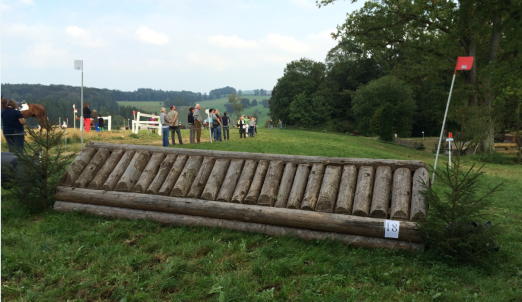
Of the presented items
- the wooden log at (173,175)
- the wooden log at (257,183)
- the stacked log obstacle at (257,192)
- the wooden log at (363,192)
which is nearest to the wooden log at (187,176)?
the stacked log obstacle at (257,192)

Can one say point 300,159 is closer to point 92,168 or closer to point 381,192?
point 381,192

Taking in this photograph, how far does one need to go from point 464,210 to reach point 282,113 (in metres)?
63.5

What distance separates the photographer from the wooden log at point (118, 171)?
6734 millimetres

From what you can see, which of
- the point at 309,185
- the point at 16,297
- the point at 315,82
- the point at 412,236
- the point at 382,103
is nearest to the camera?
the point at 16,297

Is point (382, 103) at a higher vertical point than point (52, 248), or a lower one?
higher

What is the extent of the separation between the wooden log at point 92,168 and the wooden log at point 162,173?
140cm

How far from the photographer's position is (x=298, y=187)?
600 centimetres

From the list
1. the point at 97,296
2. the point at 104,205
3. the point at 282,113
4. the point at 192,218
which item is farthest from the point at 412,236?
the point at 282,113

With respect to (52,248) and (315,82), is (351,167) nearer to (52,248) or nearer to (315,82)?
(52,248)

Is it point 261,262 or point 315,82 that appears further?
point 315,82

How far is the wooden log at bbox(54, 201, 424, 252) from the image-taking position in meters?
5.22

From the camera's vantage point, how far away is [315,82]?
220 ft

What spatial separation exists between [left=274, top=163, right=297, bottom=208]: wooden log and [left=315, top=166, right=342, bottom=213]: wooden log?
0.57 metres

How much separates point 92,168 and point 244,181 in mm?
3271
